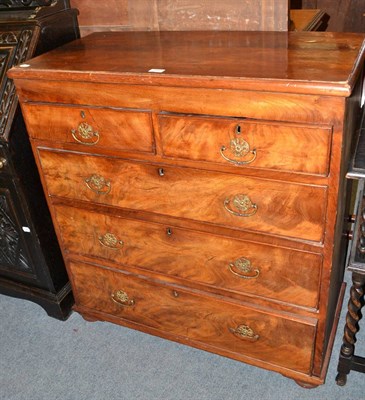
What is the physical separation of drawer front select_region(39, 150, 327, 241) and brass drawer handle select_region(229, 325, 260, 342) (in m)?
0.47

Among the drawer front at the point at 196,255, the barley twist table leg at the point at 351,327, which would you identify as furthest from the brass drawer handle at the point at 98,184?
the barley twist table leg at the point at 351,327

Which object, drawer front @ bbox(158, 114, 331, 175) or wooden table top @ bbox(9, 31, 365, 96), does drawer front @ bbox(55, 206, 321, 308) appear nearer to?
drawer front @ bbox(158, 114, 331, 175)

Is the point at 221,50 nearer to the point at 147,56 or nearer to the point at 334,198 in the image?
the point at 147,56

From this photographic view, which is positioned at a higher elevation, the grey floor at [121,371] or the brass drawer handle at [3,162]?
the brass drawer handle at [3,162]

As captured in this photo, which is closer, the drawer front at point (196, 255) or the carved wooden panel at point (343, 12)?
the drawer front at point (196, 255)

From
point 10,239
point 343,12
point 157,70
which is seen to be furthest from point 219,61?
point 343,12

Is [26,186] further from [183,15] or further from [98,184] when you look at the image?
[183,15]

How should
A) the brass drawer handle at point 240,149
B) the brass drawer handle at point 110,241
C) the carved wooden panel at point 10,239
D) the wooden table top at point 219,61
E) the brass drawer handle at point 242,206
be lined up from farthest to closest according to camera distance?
1. the carved wooden panel at point 10,239
2. the brass drawer handle at point 110,241
3. the brass drawer handle at point 242,206
4. the brass drawer handle at point 240,149
5. the wooden table top at point 219,61

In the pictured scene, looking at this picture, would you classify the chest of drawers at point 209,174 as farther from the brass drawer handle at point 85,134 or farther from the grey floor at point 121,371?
the grey floor at point 121,371

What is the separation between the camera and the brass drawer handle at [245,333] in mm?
1758

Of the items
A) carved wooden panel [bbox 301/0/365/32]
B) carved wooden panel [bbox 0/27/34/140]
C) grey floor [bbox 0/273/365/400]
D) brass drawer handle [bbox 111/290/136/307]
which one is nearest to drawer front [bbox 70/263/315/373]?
brass drawer handle [bbox 111/290/136/307]

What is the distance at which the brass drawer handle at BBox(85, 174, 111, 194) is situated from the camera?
5.54ft

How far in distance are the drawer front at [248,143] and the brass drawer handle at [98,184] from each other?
0.33 m

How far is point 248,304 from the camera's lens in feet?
5.54
